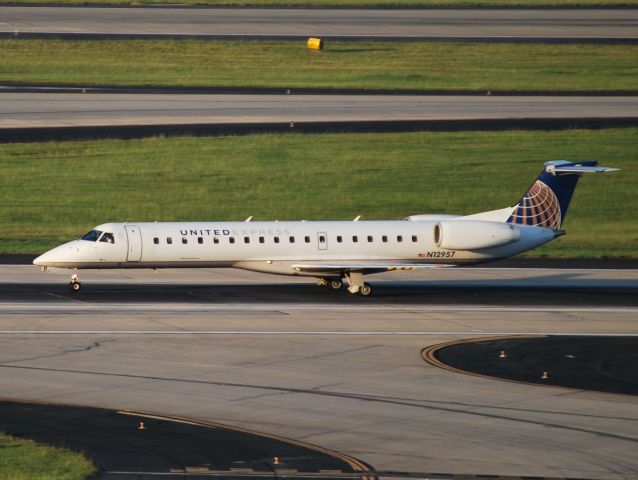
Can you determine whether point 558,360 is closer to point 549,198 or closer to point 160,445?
point 160,445

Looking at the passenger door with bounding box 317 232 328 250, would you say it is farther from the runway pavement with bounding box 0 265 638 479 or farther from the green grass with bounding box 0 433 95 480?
the green grass with bounding box 0 433 95 480

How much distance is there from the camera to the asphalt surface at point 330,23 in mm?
99188

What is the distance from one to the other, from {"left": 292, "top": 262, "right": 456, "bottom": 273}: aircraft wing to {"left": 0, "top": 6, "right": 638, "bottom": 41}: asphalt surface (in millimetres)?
50030

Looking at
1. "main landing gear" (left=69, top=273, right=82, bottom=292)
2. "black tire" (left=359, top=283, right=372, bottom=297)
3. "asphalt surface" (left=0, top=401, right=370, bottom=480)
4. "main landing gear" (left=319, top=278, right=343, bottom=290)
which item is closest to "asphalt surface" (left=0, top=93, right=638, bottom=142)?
"main landing gear" (left=319, top=278, right=343, bottom=290)

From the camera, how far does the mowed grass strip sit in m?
87.6

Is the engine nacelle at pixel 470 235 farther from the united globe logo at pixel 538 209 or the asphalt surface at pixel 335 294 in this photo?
the asphalt surface at pixel 335 294

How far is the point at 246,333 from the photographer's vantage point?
4175cm

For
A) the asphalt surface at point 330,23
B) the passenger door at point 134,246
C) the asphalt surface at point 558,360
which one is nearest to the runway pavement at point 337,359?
the asphalt surface at point 558,360

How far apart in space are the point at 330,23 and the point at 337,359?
7065 cm

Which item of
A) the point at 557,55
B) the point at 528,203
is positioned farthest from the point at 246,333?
the point at 557,55

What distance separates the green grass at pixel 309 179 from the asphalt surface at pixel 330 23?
24.4 m

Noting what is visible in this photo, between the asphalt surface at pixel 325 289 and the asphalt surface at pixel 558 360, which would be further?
the asphalt surface at pixel 325 289

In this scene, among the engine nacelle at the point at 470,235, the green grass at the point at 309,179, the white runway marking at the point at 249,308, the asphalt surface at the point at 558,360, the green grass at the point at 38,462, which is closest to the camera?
the green grass at the point at 38,462

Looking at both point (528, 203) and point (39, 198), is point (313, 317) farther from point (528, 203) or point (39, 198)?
point (39, 198)
